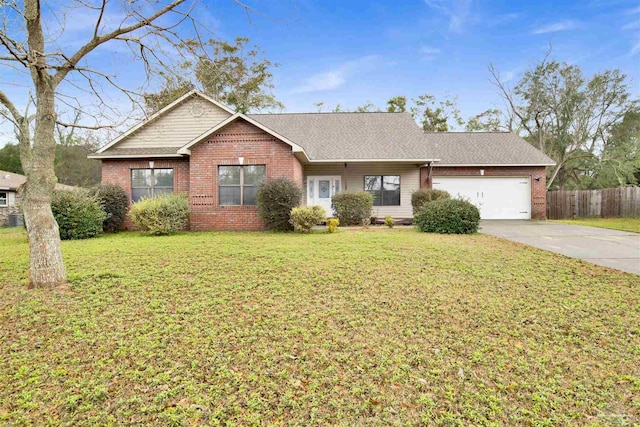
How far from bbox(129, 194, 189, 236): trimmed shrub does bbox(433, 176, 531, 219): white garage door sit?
476 inches

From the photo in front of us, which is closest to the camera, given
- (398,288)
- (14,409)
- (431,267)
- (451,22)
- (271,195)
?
(14,409)

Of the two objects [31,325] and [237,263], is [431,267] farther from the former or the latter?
[31,325]

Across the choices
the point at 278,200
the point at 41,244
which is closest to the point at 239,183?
the point at 278,200

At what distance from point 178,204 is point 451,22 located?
12.9 m

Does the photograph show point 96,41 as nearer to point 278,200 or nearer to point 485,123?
point 278,200

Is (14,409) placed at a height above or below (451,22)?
below

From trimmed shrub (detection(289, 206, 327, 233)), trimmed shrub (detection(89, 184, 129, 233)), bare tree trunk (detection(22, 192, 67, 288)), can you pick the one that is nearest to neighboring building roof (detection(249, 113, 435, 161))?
trimmed shrub (detection(289, 206, 327, 233))

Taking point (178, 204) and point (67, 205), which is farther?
point (178, 204)

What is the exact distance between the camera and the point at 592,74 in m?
26.7

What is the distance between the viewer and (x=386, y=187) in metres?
16.5

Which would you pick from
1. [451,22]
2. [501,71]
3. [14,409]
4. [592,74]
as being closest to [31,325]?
[14,409]

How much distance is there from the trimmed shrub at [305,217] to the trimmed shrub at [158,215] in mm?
3997

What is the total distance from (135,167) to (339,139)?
9.09 metres

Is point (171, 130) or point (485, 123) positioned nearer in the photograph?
point (171, 130)
